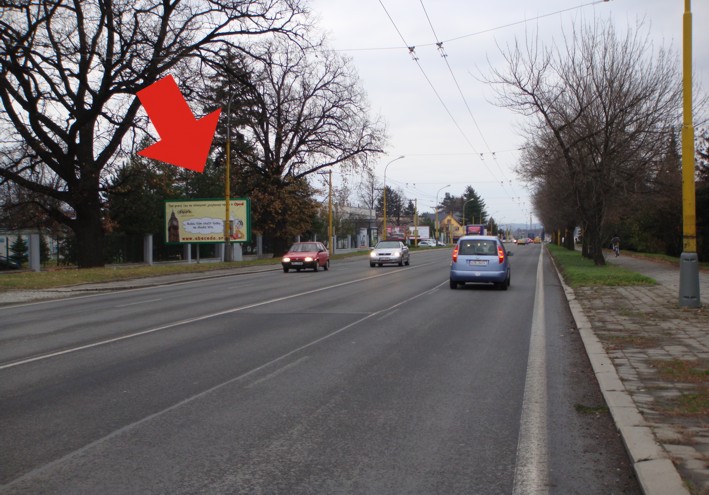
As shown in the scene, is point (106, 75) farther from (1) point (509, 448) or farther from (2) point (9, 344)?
(1) point (509, 448)

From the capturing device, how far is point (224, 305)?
15.6 metres

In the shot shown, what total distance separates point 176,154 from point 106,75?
5580 millimetres

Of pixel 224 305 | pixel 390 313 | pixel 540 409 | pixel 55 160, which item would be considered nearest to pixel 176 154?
pixel 55 160

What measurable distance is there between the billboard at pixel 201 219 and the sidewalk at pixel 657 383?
29.8 m

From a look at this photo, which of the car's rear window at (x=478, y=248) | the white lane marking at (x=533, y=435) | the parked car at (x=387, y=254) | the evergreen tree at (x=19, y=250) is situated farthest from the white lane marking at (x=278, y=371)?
the evergreen tree at (x=19, y=250)

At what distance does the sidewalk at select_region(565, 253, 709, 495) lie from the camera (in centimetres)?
417

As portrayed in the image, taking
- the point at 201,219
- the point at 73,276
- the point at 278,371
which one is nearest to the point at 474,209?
the point at 201,219

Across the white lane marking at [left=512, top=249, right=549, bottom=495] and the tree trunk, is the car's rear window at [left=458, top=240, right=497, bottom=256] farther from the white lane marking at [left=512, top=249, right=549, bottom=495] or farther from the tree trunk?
the tree trunk

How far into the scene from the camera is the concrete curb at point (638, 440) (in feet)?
12.7

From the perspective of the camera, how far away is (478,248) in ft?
64.6

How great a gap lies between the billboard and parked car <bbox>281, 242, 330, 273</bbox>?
29.5 ft

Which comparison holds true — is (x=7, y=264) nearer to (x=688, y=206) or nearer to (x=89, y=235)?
(x=89, y=235)

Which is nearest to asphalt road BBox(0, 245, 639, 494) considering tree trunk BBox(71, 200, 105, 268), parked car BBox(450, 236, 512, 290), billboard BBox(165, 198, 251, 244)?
parked car BBox(450, 236, 512, 290)

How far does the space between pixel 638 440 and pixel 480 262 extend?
1488cm
